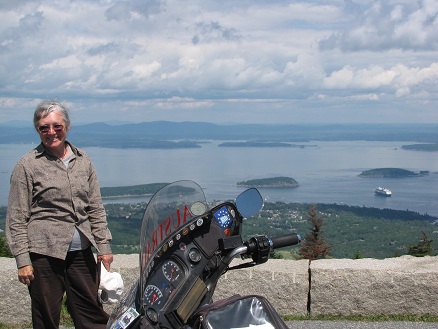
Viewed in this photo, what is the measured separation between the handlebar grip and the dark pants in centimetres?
163

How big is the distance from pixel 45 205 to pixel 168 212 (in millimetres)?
1336

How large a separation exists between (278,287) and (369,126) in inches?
7249

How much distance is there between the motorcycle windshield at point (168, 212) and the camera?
2.53 metres

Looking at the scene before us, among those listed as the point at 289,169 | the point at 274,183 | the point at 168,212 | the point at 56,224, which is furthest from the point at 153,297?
the point at 289,169

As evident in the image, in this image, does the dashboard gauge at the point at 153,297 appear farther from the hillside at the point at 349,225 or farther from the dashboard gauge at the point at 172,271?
the hillside at the point at 349,225

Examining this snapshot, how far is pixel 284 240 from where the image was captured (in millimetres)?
2641

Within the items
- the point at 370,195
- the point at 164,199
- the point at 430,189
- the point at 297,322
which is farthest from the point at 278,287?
the point at 430,189

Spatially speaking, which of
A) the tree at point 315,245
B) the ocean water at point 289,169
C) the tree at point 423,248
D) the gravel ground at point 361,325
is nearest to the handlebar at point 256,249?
the gravel ground at point 361,325

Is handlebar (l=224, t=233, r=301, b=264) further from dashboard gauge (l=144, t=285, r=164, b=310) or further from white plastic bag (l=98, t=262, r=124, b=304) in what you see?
white plastic bag (l=98, t=262, r=124, b=304)

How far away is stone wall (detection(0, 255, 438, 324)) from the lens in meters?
5.52

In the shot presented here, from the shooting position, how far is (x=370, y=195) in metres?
54.3

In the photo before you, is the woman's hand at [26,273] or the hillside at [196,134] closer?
the woman's hand at [26,273]

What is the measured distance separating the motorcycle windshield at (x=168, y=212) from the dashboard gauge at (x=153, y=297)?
13 centimetres

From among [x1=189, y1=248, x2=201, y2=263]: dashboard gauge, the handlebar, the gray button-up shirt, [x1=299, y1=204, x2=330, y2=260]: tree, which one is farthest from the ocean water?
[x1=189, y1=248, x2=201, y2=263]: dashboard gauge
